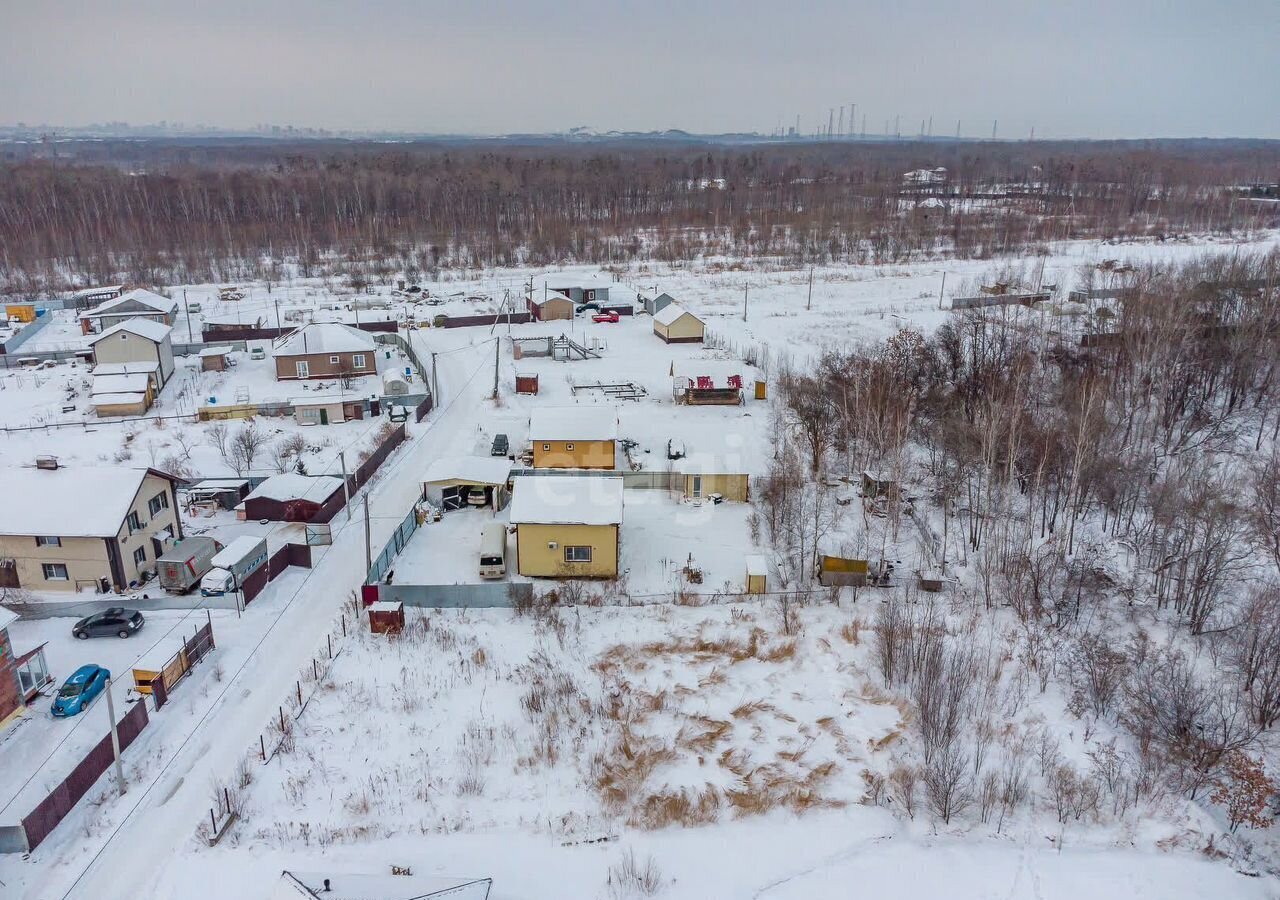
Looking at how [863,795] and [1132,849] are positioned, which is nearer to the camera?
[1132,849]

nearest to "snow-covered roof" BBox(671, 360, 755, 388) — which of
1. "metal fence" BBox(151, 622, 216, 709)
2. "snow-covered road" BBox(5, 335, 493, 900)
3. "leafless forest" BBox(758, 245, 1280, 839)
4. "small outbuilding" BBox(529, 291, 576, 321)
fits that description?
"leafless forest" BBox(758, 245, 1280, 839)

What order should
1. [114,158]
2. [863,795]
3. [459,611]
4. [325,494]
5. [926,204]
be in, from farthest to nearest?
[114,158] < [926,204] < [325,494] < [459,611] < [863,795]

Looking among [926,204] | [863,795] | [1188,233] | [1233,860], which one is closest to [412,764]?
[863,795]

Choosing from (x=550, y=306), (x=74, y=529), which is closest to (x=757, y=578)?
(x=74, y=529)

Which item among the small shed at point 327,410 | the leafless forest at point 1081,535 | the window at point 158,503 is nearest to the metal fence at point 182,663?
the window at point 158,503

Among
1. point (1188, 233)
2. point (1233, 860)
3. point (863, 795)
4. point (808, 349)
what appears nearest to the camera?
point (1233, 860)

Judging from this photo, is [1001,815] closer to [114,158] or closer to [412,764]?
[412,764]

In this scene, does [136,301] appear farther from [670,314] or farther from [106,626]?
[106,626]

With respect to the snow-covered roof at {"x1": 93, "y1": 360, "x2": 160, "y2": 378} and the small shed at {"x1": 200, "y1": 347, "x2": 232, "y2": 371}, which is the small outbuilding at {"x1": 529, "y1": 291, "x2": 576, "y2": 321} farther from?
the snow-covered roof at {"x1": 93, "y1": 360, "x2": 160, "y2": 378}
